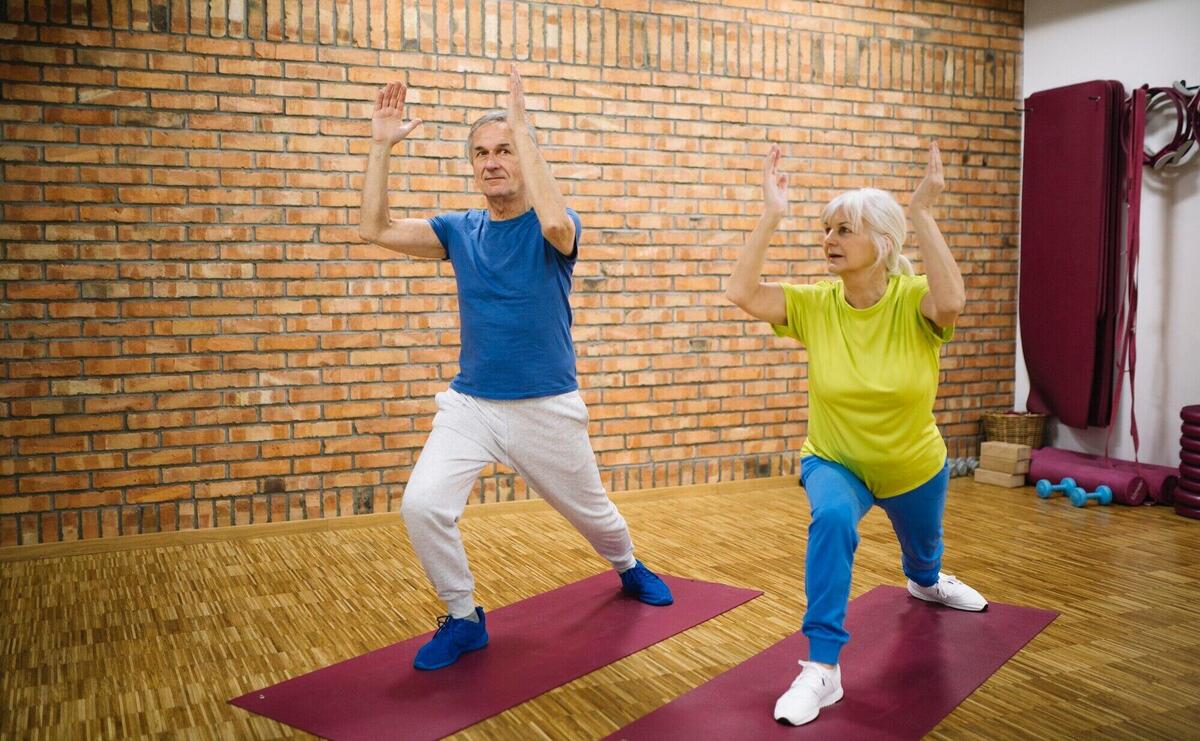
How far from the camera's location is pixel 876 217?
268 centimetres

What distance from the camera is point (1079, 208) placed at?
5535 mm

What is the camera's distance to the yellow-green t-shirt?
268 cm

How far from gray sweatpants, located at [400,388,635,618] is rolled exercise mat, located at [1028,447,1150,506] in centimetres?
307

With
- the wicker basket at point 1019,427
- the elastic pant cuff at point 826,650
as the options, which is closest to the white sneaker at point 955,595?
the elastic pant cuff at point 826,650

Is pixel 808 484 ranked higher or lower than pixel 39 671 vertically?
higher

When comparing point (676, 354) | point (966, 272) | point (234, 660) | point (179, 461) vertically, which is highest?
Result: point (966, 272)

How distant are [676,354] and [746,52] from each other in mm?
1600

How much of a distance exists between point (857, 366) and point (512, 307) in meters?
0.95

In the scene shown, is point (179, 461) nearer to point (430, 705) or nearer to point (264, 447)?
point (264, 447)

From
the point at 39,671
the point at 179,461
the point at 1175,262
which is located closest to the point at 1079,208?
the point at 1175,262

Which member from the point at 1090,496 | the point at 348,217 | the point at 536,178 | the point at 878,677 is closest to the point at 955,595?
the point at 878,677

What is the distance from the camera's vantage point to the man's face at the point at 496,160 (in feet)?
9.51

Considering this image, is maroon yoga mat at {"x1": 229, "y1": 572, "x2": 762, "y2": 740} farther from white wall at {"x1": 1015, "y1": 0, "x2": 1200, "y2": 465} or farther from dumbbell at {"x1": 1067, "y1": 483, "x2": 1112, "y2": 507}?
white wall at {"x1": 1015, "y1": 0, "x2": 1200, "y2": 465}

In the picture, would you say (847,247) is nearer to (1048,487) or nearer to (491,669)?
(491,669)
